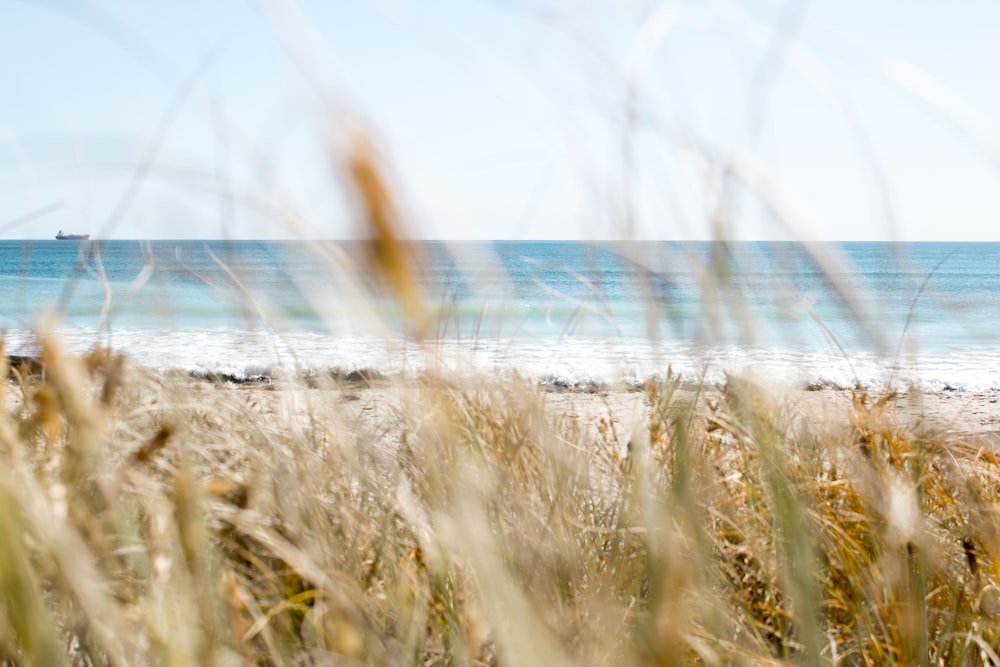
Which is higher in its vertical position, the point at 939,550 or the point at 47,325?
the point at 47,325

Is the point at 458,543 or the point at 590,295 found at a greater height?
the point at 590,295

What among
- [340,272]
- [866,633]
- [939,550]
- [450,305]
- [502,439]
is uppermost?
[450,305]

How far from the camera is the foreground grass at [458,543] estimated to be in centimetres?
66

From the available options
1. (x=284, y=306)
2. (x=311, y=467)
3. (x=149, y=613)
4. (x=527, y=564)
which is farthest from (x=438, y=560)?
(x=284, y=306)

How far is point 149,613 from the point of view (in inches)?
28.8

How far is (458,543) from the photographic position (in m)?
1.03

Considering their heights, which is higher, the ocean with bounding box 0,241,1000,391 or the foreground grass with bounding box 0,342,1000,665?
the ocean with bounding box 0,241,1000,391

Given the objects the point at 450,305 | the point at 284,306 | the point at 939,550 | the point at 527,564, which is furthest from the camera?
the point at 450,305

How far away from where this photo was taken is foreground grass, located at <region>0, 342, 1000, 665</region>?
2.17 feet

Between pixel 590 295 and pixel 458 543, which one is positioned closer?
pixel 458 543

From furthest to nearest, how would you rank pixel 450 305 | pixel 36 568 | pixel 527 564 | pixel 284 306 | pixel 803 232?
pixel 450 305 → pixel 284 306 → pixel 527 564 → pixel 36 568 → pixel 803 232

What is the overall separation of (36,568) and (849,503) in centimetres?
131

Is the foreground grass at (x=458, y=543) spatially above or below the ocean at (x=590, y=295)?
below

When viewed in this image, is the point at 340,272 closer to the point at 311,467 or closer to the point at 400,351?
the point at 400,351
